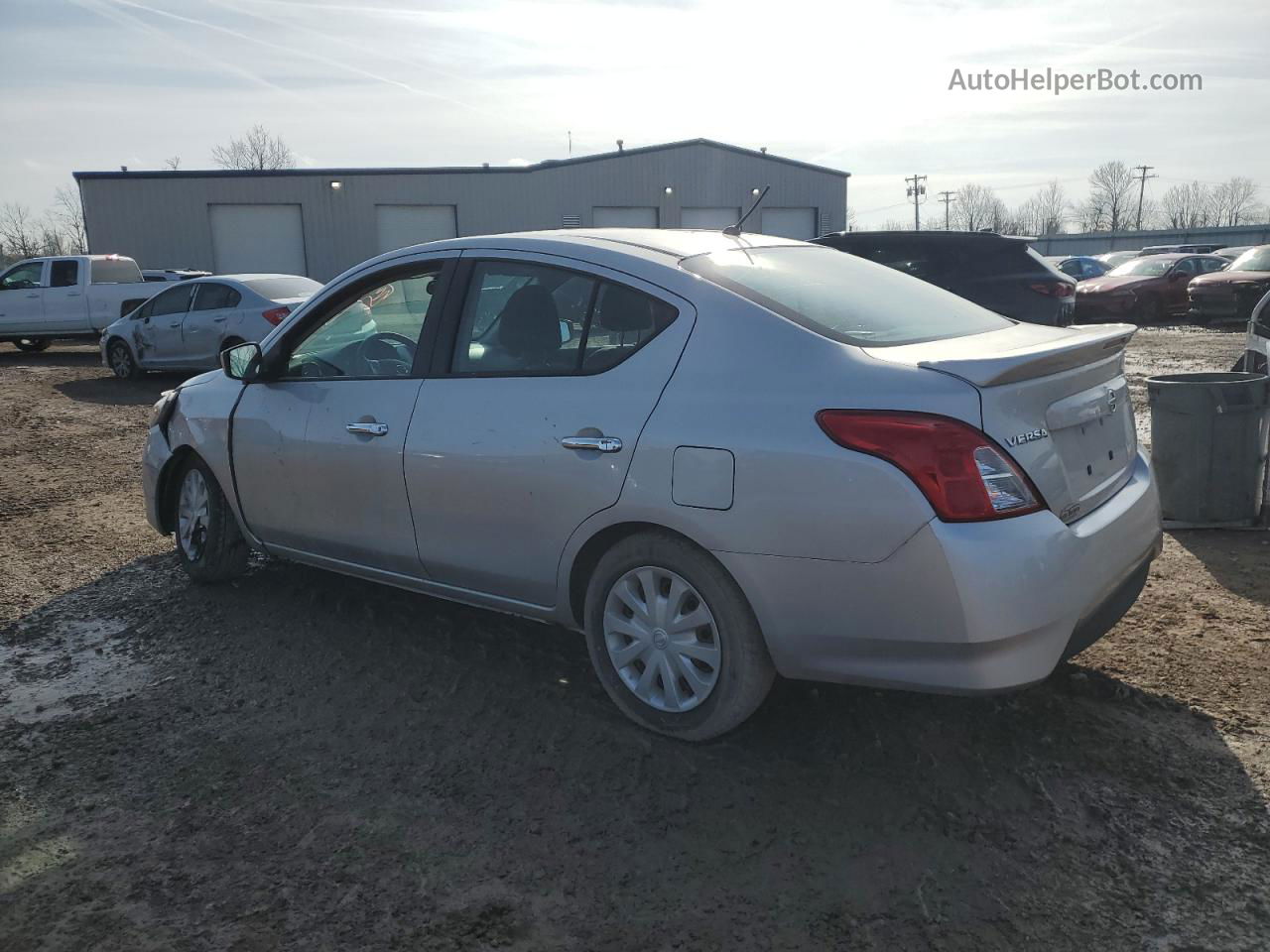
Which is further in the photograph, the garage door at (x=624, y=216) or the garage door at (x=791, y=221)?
the garage door at (x=791, y=221)

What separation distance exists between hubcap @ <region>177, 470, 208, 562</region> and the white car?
8.41 meters

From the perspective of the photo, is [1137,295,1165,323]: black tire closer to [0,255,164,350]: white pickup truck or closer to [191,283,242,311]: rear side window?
[191,283,242,311]: rear side window

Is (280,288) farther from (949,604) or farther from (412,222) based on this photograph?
(412,222)

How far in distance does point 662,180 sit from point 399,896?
120 feet

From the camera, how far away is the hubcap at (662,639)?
331 cm

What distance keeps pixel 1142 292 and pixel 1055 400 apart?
22.5m

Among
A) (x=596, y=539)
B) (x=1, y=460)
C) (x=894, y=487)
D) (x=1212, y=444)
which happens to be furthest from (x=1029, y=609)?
(x=1, y=460)

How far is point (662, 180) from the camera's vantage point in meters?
37.2

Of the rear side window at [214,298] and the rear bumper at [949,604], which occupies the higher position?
the rear side window at [214,298]

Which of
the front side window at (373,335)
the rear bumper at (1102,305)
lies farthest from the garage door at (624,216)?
the front side window at (373,335)

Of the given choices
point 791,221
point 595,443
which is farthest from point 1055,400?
point 791,221

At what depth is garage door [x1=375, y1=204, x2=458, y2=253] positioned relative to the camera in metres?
34.2

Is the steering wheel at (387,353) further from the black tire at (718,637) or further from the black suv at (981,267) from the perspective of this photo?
the black suv at (981,267)

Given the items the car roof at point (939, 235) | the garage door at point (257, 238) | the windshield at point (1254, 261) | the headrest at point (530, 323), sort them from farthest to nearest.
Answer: the garage door at point (257, 238) < the windshield at point (1254, 261) < the car roof at point (939, 235) < the headrest at point (530, 323)
